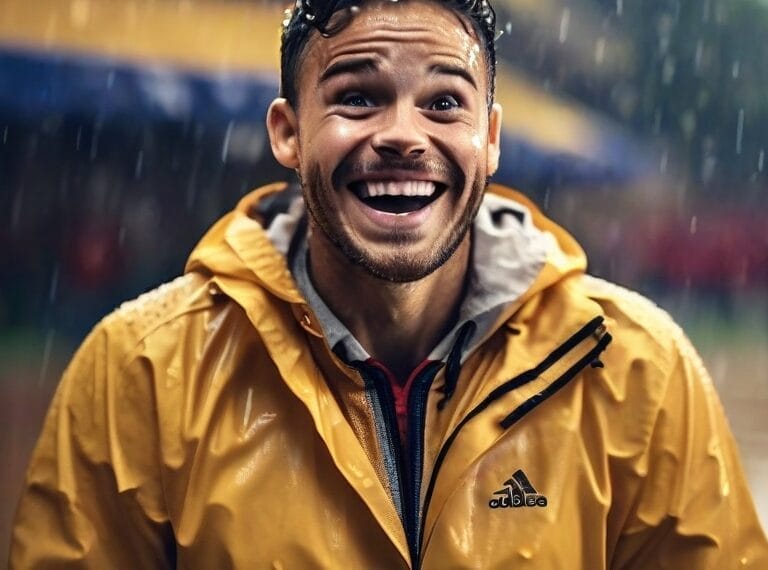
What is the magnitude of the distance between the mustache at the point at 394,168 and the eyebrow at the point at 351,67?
16 centimetres

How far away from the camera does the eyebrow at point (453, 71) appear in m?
1.67

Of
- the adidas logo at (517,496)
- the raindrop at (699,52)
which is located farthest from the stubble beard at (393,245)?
the raindrop at (699,52)

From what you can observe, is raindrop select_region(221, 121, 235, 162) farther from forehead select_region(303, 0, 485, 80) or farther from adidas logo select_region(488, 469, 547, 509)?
adidas logo select_region(488, 469, 547, 509)

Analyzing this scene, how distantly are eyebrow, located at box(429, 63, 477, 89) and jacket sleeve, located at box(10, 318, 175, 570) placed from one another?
0.72 metres

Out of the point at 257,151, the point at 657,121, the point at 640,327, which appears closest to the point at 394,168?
the point at 640,327

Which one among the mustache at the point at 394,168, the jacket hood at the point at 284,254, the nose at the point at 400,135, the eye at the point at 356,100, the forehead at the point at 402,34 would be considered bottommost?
the jacket hood at the point at 284,254

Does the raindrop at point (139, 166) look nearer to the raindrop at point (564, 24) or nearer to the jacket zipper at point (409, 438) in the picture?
the raindrop at point (564, 24)

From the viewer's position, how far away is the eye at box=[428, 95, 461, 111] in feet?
5.55

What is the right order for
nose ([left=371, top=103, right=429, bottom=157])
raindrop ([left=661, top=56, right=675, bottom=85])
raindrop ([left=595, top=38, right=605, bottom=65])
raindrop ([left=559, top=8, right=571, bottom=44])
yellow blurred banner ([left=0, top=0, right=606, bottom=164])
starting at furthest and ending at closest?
raindrop ([left=661, top=56, right=675, bottom=85]), raindrop ([left=595, top=38, right=605, bottom=65]), raindrop ([left=559, top=8, right=571, bottom=44]), yellow blurred banner ([left=0, top=0, right=606, bottom=164]), nose ([left=371, top=103, right=429, bottom=157])

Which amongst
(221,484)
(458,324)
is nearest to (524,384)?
(458,324)

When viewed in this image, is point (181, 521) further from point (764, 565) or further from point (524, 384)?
point (764, 565)

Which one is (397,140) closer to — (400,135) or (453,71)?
(400,135)

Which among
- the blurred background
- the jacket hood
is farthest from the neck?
Answer: the blurred background

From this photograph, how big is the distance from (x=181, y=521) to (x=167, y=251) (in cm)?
188
